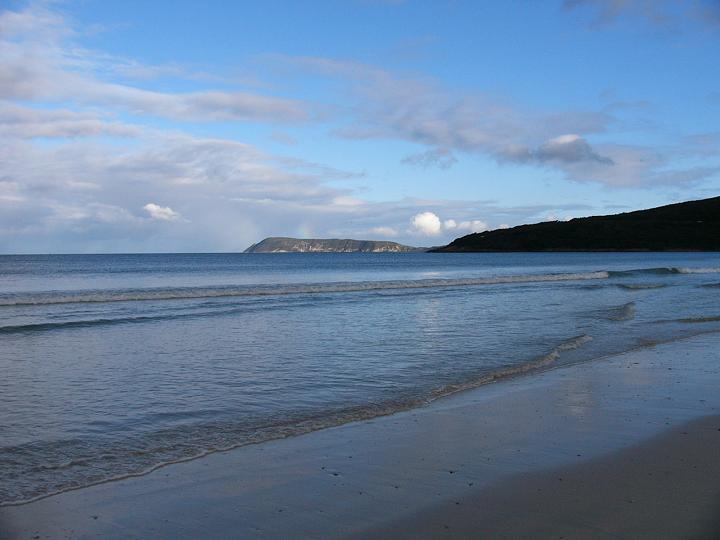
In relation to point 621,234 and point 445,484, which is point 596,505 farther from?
point 621,234

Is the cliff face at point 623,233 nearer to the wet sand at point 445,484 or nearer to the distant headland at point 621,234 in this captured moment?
the distant headland at point 621,234

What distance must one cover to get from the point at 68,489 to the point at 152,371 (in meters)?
6.05

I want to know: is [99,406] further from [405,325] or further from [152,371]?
[405,325]

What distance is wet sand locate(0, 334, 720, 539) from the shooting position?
5137 millimetres

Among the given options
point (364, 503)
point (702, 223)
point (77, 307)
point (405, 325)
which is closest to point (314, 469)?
point (364, 503)

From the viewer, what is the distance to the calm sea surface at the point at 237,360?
7688 mm

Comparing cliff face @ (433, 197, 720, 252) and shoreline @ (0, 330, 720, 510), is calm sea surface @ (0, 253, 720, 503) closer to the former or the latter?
shoreline @ (0, 330, 720, 510)

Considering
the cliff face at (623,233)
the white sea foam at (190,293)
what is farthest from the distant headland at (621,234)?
the white sea foam at (190,293)

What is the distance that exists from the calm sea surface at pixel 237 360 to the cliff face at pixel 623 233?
126 m

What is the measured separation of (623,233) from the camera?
152250mm

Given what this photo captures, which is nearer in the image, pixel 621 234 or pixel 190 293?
pixel 190 293

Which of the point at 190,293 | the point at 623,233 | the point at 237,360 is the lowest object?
the point at 237,360

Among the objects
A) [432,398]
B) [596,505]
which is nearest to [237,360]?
[432,398]

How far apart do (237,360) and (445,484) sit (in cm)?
775
